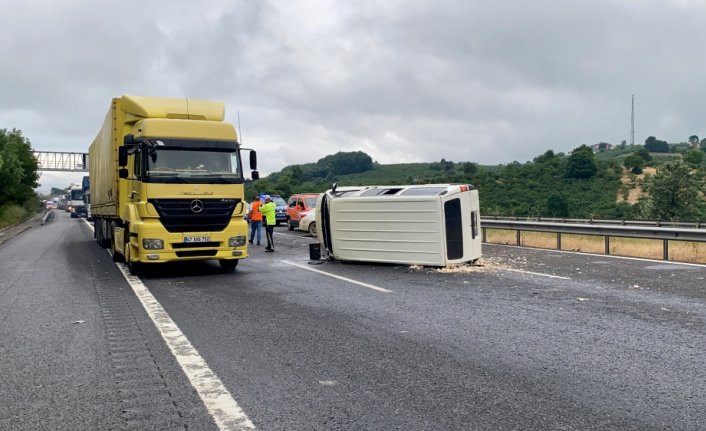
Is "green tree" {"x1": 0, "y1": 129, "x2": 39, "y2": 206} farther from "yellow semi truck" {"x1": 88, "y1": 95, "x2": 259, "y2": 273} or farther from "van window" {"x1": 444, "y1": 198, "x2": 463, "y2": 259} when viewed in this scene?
"van window" {"x1": 444, "y1": 198, "x2": 463, "y2": 259}

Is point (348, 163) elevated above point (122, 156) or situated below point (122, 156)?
above

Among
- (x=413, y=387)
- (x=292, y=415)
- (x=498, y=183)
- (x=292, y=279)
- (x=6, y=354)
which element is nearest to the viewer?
(x=292, y=415)

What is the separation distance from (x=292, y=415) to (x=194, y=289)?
21.4 feet

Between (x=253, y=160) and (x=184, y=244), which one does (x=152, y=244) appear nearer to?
(x=184, y=244)

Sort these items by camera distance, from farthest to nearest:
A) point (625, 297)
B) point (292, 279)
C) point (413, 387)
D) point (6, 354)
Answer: point (292, 279) < point (625, 297) < point (6, 354) < point (413, 387)

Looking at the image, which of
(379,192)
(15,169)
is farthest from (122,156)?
(15,169)

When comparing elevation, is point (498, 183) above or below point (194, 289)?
above

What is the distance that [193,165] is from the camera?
38.8 feet

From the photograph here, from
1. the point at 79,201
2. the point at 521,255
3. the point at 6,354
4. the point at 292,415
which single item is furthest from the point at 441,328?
the point at 79,201

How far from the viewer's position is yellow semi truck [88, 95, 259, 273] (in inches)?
448

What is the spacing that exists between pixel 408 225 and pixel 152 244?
5286mm

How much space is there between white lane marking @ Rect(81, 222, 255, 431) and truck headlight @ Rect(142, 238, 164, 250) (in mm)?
3418

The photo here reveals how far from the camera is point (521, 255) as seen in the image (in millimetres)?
15797

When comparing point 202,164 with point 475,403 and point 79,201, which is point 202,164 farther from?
point 79,201
